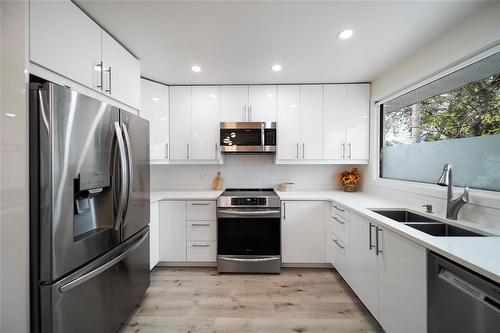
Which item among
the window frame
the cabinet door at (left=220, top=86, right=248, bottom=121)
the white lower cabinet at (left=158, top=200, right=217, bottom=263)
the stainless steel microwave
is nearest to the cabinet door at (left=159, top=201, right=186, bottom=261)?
the white lower cabinet at (left=158, top=200, right=217, bottom=263)

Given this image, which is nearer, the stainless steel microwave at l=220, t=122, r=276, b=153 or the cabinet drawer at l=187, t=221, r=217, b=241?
the cabinet drawer at l=187, t=221, r=217, b=241

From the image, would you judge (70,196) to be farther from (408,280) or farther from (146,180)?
(408,280)

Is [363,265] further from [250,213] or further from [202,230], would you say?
[202,230]

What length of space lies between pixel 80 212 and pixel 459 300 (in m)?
1.98

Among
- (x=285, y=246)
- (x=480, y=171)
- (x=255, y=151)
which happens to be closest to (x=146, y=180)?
(x=255, y=151)

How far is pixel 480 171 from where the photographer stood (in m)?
1.59

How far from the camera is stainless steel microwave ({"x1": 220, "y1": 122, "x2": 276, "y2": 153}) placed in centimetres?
287

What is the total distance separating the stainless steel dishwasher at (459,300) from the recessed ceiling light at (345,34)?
1.64 metres

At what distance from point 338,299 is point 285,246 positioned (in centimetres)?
76

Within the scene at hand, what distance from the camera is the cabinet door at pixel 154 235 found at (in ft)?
8.20

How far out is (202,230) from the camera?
2.67 meters

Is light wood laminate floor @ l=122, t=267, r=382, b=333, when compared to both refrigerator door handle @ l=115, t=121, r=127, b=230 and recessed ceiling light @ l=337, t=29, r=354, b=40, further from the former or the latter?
recessed ceiling light @ l=337, t=29, r=354, b=40

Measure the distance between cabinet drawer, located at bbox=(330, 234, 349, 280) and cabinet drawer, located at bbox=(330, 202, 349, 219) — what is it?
0.90 ft

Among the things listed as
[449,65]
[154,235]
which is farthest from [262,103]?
[154,235]
